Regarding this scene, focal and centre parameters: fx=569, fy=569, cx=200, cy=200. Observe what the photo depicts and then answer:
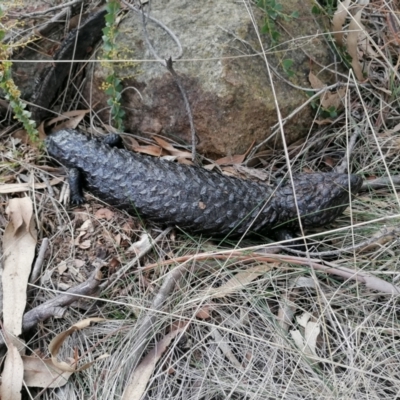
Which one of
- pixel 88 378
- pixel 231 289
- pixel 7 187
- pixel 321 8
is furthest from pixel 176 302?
pixel 321 8

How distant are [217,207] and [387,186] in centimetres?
99

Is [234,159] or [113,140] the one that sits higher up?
[113,140]

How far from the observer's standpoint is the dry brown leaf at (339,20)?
350 centimetres

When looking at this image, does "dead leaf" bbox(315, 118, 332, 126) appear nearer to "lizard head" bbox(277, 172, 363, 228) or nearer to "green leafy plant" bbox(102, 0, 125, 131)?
"lizard head" bbox(277, 172, 363, 228)

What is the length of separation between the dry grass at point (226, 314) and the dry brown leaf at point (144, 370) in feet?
0.08

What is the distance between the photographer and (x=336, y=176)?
310 cm

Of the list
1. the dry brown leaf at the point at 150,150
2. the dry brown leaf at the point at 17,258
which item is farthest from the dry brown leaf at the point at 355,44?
the dry brown leaf at the point at 17,258

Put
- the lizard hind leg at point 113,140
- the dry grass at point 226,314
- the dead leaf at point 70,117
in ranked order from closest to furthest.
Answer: the dry grass at point 226,314 < the lizard hind leg at point 113,140 < the dead leaf at point 70,117

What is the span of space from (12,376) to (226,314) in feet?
3.35

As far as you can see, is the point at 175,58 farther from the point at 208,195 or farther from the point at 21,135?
the point at 21,135

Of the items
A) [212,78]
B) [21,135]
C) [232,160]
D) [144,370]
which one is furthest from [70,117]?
[144,370]

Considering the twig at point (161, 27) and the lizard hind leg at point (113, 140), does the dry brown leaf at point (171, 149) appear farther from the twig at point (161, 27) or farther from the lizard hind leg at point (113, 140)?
the twig at point (161, 27)

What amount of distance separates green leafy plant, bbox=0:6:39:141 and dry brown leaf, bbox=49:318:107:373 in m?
1.24

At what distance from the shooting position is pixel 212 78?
132 inches
